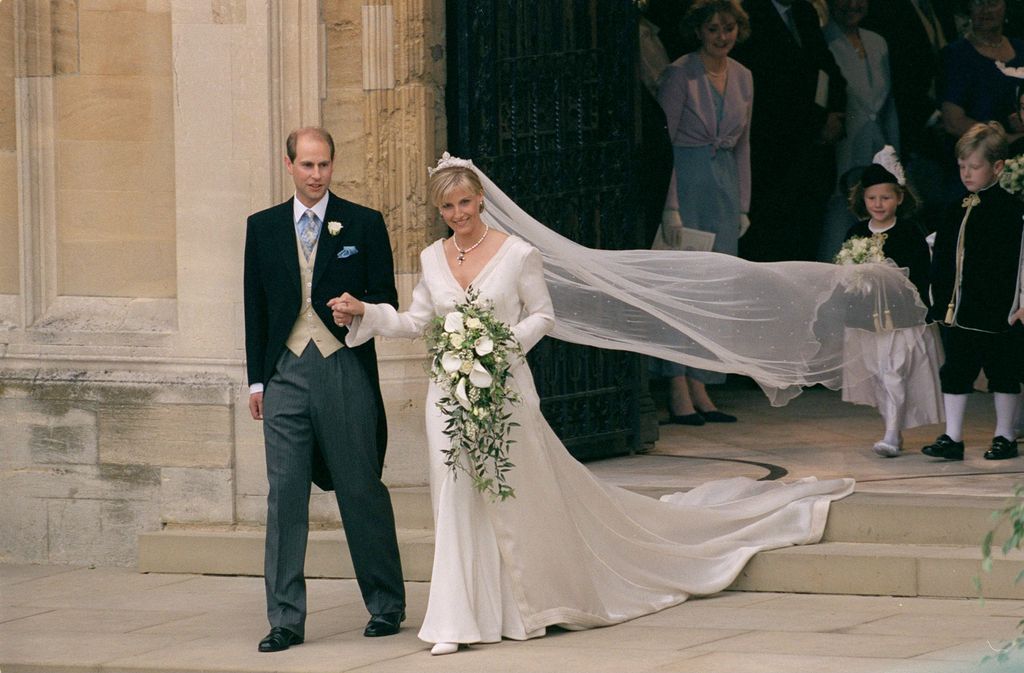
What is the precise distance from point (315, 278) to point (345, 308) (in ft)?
1.33

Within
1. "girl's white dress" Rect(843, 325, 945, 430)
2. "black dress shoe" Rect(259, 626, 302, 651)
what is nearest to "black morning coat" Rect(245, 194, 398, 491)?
"black dress shoe" Rect(259, 626, 302, 651)

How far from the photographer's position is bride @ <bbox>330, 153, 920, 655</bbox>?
836 cm

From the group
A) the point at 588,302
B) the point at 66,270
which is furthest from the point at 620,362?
the point at 66,270

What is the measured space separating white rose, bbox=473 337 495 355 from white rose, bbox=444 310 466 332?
0.31 ft

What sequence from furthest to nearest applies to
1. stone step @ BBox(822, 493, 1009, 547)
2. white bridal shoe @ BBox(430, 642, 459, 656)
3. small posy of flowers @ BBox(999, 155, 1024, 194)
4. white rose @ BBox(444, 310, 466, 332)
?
small posy of flowers @ BBox(999, 155, 1024, 194)
stone step @ BBox(822, 493, 1009, 547)
white rose @ BBox(444, 310, 466, 332)
white bridal shoe @ BBox(430, 642, 459, 656)

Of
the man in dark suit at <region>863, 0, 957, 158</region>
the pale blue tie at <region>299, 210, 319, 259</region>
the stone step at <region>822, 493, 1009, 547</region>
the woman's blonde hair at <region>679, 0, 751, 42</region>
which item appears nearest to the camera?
the pale blue tie at <region>299, 210, 319, 259</region>

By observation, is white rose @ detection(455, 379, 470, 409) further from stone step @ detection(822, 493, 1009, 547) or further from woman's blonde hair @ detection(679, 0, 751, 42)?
woman's blonde hair @ detection(679, 0, 751, 42)

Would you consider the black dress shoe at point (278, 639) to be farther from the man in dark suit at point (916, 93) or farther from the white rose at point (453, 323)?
the man in dark suit at point (916, 93)

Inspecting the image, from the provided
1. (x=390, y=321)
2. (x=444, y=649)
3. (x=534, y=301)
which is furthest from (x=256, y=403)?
(x=444, y=649)

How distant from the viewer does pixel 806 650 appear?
792 centimetres

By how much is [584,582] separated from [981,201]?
354 centimetres

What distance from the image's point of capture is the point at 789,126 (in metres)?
14.2

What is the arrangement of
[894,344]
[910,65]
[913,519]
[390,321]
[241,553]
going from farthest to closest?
1. [910,65]
2. [894,344]
3. [241,553]
4. [913,519]
5. [390,321]

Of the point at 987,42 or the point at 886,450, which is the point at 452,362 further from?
the point at 987,42
